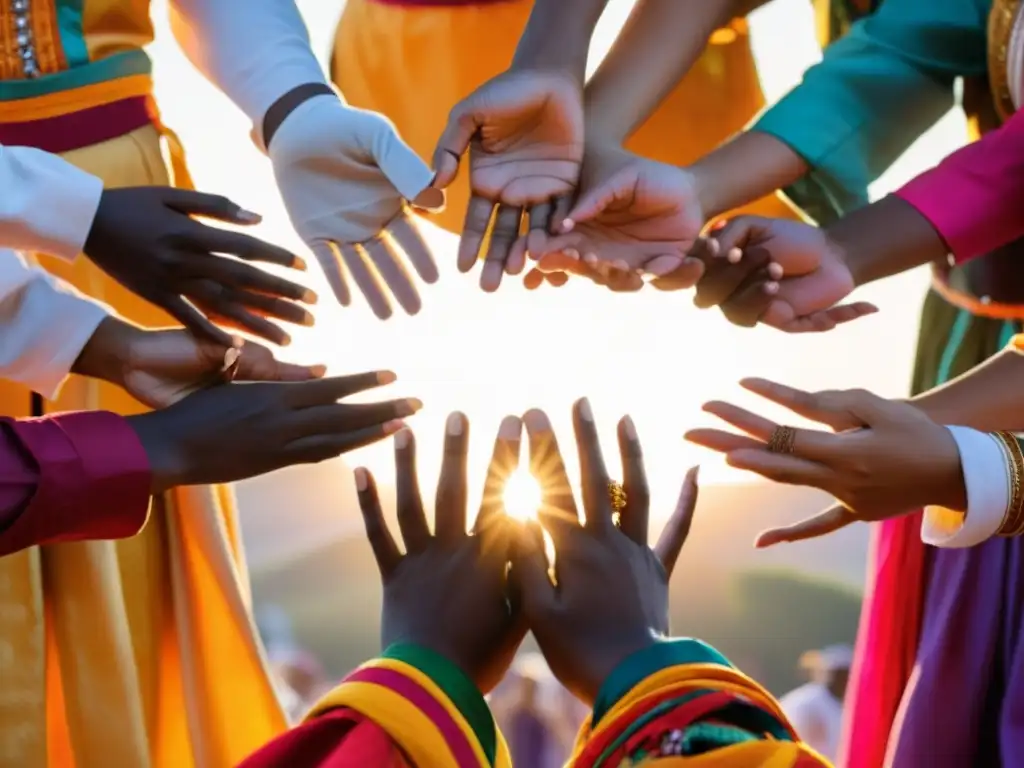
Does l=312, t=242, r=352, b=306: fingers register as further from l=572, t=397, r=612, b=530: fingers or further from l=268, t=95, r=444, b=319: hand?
l=572, t=397, r=612, b=530: fingers

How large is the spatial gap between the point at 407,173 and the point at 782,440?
320mm

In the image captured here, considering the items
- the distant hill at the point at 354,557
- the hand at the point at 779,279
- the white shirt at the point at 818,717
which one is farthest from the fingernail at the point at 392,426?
the distant hill at the point at 354,557

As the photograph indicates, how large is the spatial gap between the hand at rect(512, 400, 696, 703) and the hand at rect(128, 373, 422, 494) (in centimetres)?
10

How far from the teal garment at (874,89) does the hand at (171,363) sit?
460mm

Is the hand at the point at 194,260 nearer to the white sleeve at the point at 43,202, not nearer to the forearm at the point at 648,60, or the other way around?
the white sleeve at the point at 43,202

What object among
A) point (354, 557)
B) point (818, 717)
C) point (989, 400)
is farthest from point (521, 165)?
point (354, 557)

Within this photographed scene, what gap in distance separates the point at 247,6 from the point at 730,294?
0.45 m

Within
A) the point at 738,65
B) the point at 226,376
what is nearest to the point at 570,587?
the point at 226,376

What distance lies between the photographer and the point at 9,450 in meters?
0.70

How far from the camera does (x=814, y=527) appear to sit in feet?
2.78

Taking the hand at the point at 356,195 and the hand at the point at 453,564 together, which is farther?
the hand at the point at 356,195

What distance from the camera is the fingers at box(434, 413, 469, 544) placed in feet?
2.53

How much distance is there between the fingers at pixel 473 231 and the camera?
0.94 m

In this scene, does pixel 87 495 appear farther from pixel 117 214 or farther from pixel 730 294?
pixel 730 294
